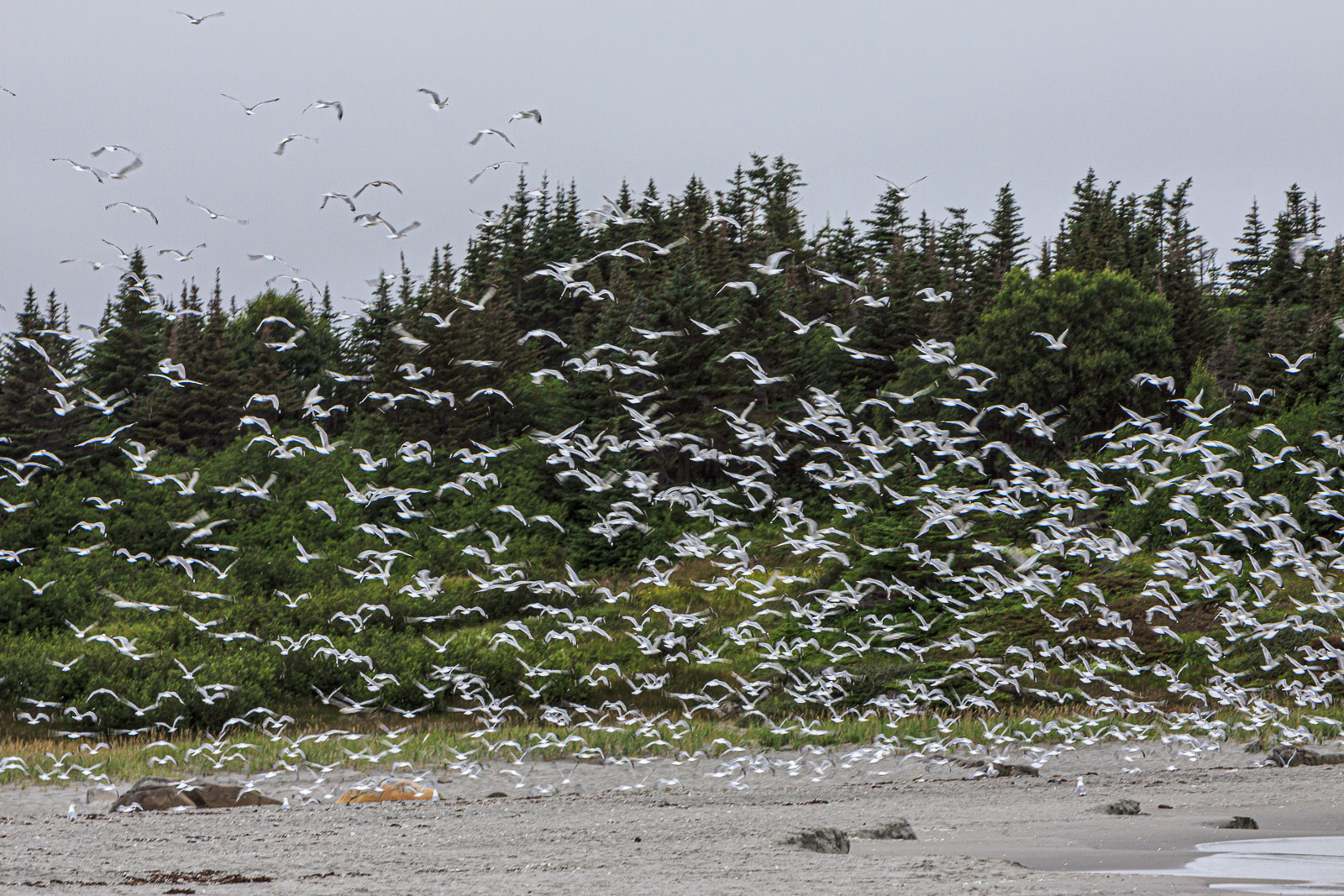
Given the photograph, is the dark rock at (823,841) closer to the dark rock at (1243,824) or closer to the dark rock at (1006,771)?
the dark rock at (1243,824)

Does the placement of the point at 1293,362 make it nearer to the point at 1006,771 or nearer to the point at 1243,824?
the point at 1006,771

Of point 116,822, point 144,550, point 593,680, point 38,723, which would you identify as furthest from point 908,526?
point 144,550

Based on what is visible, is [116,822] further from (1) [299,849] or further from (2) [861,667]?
(2) [861,667]

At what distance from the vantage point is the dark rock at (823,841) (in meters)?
11.6

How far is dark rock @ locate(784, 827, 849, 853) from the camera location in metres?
11.6

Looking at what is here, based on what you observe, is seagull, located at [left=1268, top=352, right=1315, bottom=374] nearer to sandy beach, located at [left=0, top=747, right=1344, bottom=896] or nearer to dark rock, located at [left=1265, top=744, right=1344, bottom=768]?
dark rock, located at [left=1265, top=744, right=1344, bottom=768]

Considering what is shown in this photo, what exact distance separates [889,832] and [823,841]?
1.41 meters

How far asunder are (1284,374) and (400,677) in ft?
146

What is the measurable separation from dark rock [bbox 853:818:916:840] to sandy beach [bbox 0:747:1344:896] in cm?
9

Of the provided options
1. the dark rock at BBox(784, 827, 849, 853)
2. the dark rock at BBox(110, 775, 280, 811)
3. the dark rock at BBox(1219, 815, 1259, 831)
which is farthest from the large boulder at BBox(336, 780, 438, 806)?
the dark rock at BBox(1219, 815, 1259, 831)

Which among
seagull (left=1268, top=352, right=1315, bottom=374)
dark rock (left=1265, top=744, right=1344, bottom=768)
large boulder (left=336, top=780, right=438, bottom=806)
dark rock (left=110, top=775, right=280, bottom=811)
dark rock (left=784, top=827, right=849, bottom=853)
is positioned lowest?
dark rock (left=1265, top=744, right=1344, bottom=768)

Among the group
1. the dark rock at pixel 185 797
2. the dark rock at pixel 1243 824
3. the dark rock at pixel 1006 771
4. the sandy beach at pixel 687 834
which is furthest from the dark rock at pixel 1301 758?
the dark rock at pixel 185 797

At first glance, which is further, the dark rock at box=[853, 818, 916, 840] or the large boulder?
the large boulder

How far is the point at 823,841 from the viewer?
459 inches
